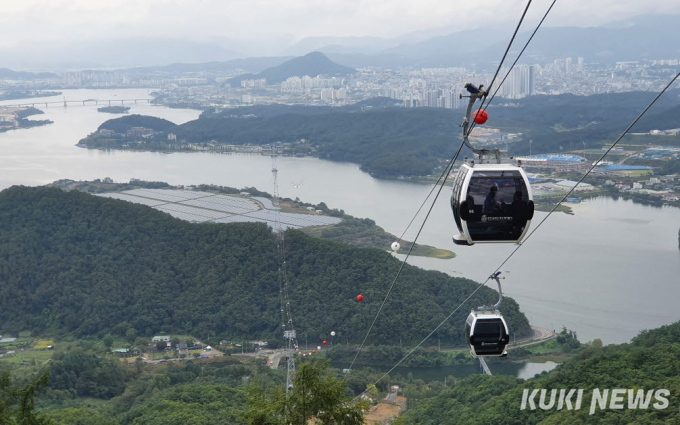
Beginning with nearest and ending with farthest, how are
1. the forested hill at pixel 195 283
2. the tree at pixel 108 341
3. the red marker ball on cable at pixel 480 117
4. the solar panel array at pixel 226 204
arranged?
the red marker ball on cable at pixel 480 117 → the tree at pixel 108 341 → the forested hill at pixel 195 283 → the solar panel array at pixel 226 204

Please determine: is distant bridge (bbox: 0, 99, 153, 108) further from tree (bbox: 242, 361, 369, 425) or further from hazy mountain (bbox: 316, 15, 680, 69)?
tree (bbox: 242, 361, 369, 425)

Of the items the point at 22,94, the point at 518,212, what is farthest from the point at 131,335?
the point at 22,94

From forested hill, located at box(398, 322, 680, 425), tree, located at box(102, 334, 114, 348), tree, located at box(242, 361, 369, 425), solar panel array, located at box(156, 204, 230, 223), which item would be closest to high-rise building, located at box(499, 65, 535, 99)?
solar panel array, located at box(156, 204, 230, 223)

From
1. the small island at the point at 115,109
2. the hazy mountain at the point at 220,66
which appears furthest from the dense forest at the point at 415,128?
the hazy mountain at the point at 220,66

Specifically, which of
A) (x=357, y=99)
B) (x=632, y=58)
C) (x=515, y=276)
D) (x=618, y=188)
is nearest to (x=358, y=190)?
(x=618, y=188)

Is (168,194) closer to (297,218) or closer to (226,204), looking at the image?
(226,204)

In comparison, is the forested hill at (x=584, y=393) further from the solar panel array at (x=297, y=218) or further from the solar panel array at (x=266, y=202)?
the solar panel array at (x=266, y=202)
